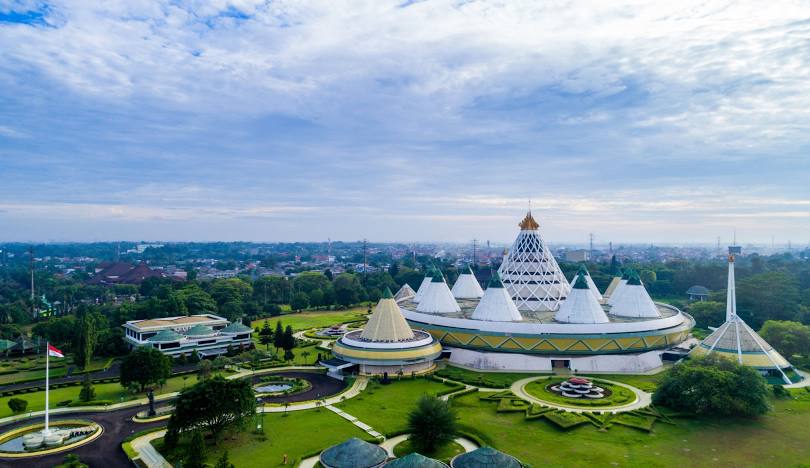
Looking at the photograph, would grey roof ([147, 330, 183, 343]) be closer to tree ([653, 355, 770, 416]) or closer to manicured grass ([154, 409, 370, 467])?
manicured grass ([154, 409, 370, 467])

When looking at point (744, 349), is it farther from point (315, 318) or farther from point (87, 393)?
point (315, 318)

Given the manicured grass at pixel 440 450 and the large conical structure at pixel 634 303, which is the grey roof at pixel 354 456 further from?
the large conical structure at pixel 634 303

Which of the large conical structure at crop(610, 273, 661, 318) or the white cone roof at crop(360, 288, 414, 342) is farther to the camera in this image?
the large conical structure at crop(610, 273, 661, 318)

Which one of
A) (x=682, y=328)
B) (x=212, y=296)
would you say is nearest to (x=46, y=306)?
(x=212, y=296)

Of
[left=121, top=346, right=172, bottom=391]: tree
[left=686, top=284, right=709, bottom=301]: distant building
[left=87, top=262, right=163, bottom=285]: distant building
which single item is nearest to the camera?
[left=121, top=346, right=172, bottom=391]: tree

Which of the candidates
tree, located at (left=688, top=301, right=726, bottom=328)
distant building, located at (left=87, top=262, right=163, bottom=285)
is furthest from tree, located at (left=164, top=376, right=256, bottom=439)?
distant building, located at (left=87, top=262, right=163, bottom=285)

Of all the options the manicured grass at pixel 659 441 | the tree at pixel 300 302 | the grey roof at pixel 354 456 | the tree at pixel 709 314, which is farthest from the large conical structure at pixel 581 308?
the tree at pixel 300 302
